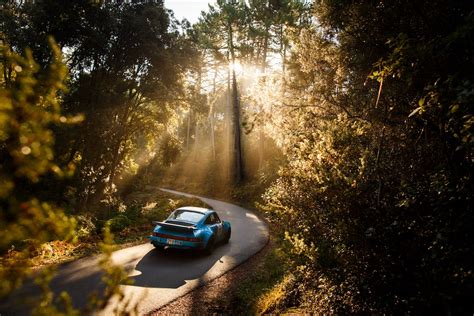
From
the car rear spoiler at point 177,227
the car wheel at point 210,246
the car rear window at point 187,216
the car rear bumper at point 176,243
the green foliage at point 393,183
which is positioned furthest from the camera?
the car rear window at point 187,216

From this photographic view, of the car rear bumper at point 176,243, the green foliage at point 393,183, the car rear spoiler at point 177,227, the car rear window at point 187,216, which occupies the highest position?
the green foliage at point 393,183

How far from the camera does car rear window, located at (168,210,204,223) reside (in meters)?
11.4

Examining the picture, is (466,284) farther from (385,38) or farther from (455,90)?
(385,38)

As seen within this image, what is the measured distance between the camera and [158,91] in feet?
59.6

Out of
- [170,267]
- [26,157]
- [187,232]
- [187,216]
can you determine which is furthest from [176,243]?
[26,157]

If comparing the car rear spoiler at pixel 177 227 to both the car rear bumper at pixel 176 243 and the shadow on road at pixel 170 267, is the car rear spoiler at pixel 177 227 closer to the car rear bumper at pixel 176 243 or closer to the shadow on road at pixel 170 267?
the car rear bumper at pixel 176 243

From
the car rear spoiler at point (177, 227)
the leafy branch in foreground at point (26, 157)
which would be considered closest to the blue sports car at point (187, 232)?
the car rear spoiler at point (177, 227)

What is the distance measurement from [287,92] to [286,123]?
5.41ft

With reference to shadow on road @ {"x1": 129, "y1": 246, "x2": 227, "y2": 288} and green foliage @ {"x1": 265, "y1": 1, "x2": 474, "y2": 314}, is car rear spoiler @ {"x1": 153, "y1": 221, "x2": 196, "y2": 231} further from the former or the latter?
green foliage @ {"x1": 265, "y1": 1, "x2": 474, "y2": 314}

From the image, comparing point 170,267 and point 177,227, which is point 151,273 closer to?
point 170,267

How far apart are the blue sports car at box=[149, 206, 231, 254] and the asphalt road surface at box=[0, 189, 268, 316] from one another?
46cm

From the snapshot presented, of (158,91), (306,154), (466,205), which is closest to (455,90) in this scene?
(466,205)

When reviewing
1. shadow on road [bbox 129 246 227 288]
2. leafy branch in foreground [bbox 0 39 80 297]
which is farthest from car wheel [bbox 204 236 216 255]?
leafy branch in foreground [bbox 0 39 80 297]

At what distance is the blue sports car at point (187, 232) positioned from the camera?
1048 cm
